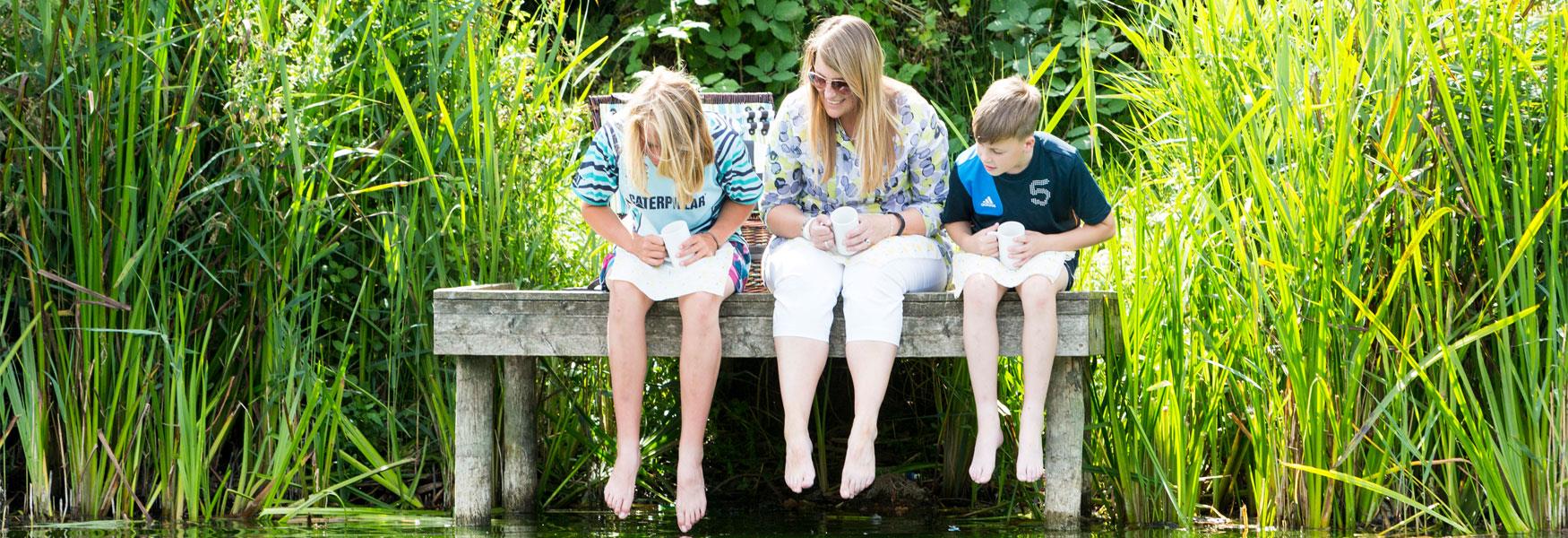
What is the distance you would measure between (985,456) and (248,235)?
6.10 feet

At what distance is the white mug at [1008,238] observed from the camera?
319 centimetres

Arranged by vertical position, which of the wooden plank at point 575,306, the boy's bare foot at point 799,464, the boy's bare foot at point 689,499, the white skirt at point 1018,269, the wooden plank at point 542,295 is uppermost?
the white skirt at point 1018,269

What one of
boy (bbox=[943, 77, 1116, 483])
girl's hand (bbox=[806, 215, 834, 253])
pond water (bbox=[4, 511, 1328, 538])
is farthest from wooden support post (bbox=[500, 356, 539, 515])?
boy (bbox=[943, 77, 1116, 483])

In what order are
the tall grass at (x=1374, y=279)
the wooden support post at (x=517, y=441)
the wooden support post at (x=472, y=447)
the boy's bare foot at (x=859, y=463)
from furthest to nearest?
the wooden support post at (x=517, y=441) < the wooden support post at (x=472, y=447) < the boy's bare foot at (x=859, y=463) < the tall grass at (x=1374, y=279)

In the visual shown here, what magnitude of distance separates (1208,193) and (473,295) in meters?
1.76

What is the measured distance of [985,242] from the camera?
3.29 meters

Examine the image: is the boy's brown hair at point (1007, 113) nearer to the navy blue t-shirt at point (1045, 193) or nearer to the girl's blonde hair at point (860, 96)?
the navy blue t-shirt at point (1045, 193)

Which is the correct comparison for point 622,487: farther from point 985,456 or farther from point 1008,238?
point 1008,238

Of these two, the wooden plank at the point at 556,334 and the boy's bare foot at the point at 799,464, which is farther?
the wooden plank at the point at 556,334

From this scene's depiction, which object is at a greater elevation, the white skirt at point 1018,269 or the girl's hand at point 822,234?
the girl's hand at point 822,234

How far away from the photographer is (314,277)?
379cm

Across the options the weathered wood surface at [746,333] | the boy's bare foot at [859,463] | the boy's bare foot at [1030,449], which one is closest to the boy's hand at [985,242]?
the weathered wood surface at [746,333]

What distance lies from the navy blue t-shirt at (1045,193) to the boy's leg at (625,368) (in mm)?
858

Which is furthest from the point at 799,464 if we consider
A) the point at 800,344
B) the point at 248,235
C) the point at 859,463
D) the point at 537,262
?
the point at 248,235
